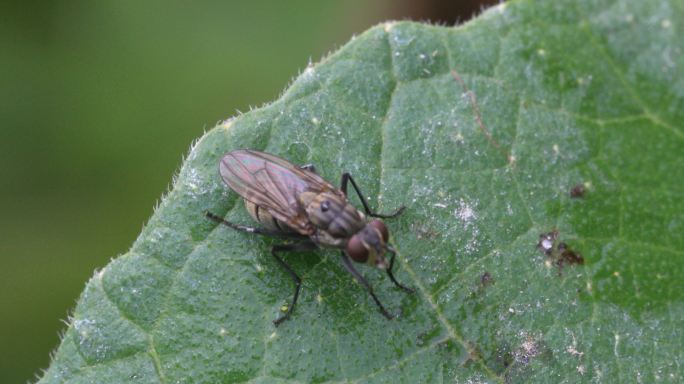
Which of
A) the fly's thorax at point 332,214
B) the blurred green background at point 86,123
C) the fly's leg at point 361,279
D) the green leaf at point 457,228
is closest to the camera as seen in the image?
the green leaf at point 457,228

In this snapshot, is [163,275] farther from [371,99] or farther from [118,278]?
[371,99]

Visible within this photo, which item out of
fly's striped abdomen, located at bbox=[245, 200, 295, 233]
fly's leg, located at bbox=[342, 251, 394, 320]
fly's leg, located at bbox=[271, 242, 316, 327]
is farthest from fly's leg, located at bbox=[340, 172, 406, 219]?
fly's striped abdomen, located at bbox=[245, 200, 295, 233]

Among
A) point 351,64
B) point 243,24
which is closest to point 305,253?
point 351,64

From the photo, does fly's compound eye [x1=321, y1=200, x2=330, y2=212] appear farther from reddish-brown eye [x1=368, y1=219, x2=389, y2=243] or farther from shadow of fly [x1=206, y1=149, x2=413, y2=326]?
reddish-brown eye [x1=368, y1=219, x2=389, y2=243]

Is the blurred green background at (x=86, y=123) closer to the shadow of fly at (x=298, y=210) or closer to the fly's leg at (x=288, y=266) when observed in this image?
the shadow of fly at (x=298, y=210)

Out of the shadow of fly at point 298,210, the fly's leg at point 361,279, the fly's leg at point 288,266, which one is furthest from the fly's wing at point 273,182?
the fly's leg at point 361,279

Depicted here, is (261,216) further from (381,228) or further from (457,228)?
(457,228)

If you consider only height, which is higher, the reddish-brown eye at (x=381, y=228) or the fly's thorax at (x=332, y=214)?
the fly's thorax at (x=332, y=214)
